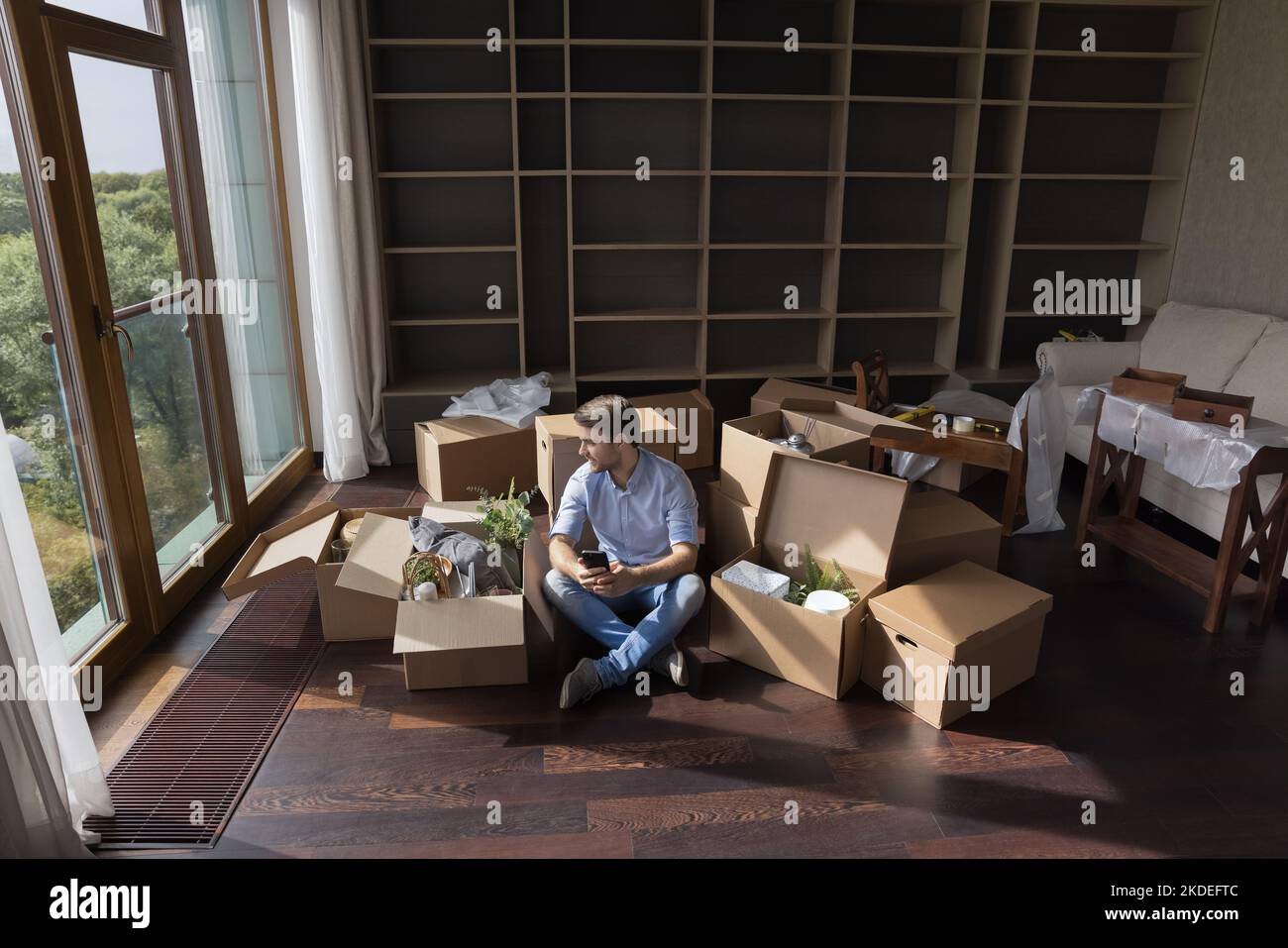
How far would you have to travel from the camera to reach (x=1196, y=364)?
4566 mm

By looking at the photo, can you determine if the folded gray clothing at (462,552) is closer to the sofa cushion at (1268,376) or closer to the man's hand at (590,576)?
the man's hand at (590,576)

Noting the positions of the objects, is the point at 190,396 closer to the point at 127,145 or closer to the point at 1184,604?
the point at 127,145

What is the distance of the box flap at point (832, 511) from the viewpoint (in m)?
3.04

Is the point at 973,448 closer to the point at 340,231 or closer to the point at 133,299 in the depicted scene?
the point at 340,231

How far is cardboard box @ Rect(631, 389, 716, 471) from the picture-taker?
16.1 feet

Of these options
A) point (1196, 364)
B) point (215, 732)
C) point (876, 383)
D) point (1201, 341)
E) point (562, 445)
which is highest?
point (1201, 341)

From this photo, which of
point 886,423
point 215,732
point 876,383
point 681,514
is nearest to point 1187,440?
point 886,423

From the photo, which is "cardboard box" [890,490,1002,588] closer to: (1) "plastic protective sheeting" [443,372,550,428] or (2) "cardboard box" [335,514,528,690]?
(2) "cardboard box" [335,514,528,690]

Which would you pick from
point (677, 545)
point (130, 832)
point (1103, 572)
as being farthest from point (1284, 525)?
point (130, 832)

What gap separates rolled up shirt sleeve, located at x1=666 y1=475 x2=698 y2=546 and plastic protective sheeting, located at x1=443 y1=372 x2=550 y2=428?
1.79m

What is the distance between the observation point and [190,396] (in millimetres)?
3660

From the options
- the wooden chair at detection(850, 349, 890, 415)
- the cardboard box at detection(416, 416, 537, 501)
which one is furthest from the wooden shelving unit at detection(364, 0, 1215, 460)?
the wooden chair at detection(850, 349, 890, 415)

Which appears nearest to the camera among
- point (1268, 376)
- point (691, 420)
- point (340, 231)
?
point (1268, 376)

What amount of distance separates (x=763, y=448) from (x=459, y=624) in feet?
4.60
